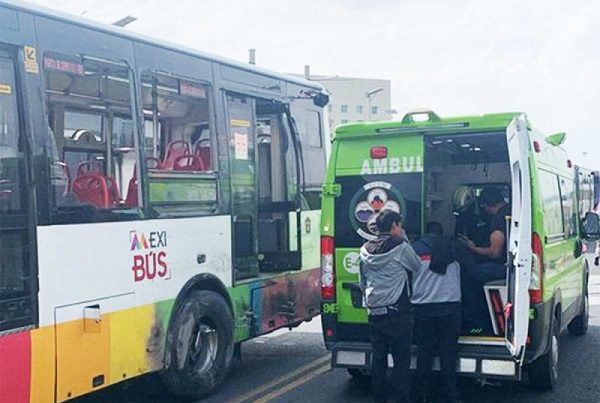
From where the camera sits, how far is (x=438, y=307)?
6484 millimetres

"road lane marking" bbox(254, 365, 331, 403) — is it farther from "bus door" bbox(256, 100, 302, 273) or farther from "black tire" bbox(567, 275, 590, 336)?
"black tire" bbox(567, 275, 590, 336)

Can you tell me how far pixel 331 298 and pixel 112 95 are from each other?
8.58ft

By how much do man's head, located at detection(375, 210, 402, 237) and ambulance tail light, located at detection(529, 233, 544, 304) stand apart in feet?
3.52

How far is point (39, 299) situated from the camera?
528 cm

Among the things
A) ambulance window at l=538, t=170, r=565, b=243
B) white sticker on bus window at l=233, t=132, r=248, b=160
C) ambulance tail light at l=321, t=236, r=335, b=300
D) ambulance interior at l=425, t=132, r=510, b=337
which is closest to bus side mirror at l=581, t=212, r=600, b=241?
ambulance interior at l=425, t=132, r=510, b=337

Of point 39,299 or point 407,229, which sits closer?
point 39,299

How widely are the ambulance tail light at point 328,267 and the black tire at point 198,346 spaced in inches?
43.6

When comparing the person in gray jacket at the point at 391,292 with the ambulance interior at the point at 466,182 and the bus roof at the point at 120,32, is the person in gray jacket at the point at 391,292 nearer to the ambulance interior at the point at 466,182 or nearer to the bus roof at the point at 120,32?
the ambulance interior at the point at 466,182

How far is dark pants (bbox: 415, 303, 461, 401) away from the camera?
6.41 metres

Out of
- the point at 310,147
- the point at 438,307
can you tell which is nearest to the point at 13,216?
the point at 438,307

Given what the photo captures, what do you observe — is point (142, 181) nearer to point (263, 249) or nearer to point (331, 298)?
point (331, 298)

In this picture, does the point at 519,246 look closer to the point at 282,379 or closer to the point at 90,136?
the point at 282,379

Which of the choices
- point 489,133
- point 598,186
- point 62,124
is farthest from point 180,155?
point 598,186

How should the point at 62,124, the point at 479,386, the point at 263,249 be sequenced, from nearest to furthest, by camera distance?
the point at 62,124, the point at 479,386, the point at 263,249
